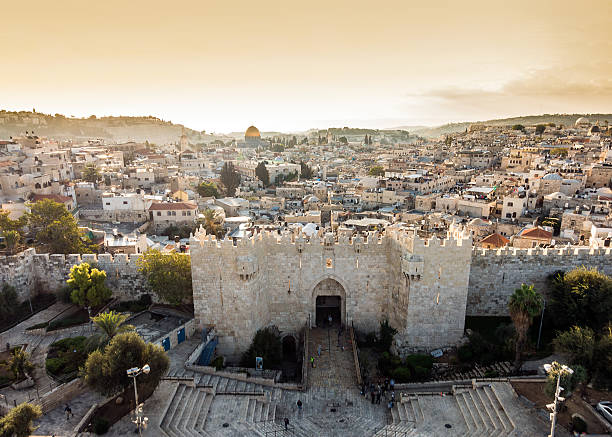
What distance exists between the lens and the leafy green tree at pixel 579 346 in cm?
1623

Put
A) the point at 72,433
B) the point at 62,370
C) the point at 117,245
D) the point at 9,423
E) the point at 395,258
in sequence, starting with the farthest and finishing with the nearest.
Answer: the point at 117,245 < the point at 395,258 < the point at 62,370 < the point at 72,433 < the point at 9,423

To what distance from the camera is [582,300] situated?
21.0 m

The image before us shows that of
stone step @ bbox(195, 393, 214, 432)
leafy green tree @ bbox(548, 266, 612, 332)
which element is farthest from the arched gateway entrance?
leafy green tree @ bbox(548, 266, 612, 332)

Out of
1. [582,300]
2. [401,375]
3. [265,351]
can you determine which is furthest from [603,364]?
[265,351]

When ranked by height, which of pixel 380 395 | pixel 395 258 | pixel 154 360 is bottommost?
pixel 380 395

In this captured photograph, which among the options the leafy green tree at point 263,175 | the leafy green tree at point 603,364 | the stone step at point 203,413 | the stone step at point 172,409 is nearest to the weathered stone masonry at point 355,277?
the stone step at point 203,413

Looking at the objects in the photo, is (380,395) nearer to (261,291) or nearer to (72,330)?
(261,291)

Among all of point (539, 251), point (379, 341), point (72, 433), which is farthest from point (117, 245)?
point (539, 251)

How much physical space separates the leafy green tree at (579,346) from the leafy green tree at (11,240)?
32.7 m

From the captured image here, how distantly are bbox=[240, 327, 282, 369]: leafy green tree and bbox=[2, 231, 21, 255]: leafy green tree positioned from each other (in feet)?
59.5

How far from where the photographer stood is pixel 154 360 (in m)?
16.2

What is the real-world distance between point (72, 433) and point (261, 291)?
10540 mm

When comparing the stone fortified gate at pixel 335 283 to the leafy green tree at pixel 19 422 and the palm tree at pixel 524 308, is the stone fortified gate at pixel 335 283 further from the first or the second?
the leafy green tree at pixel 19 422

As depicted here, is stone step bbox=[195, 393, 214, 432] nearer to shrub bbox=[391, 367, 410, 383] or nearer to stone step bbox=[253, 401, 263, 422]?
stone step bbox=[253, 401, 263, 422]
